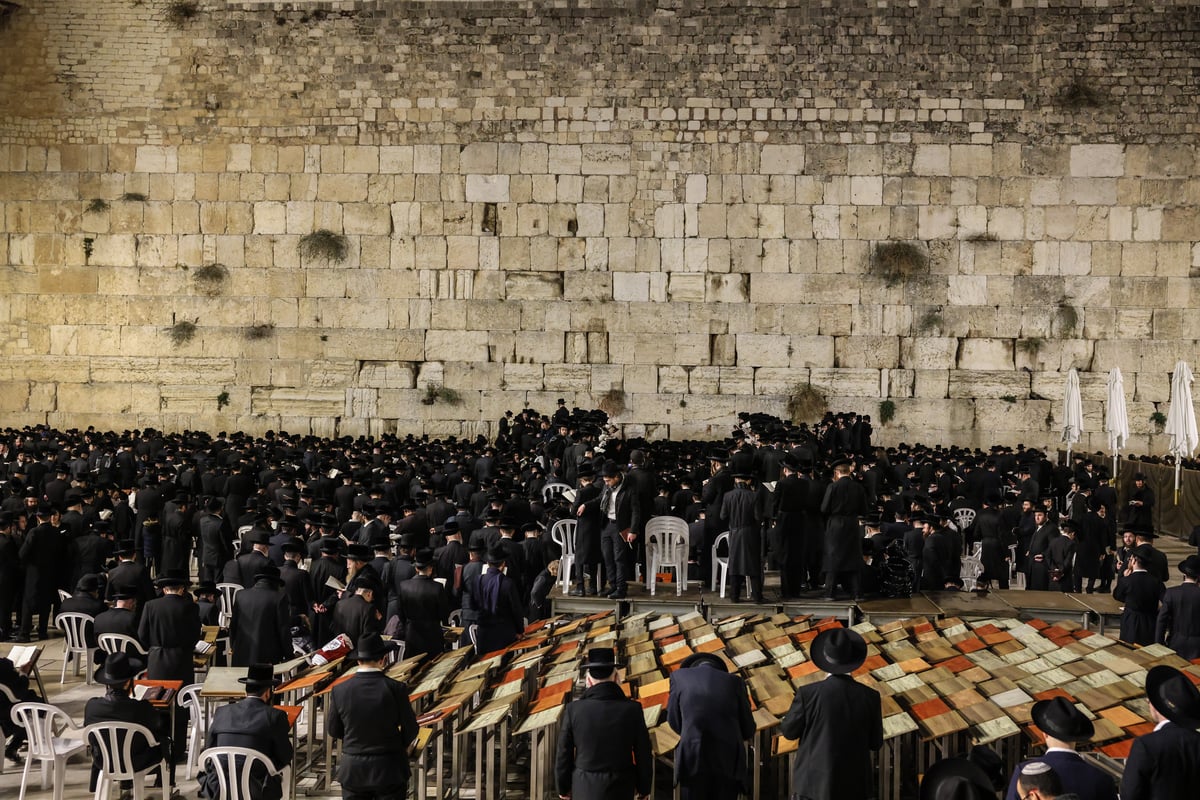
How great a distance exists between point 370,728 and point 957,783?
9.63ft

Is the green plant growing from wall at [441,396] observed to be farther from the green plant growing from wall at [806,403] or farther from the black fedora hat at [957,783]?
the black fedora hat at [957,783]

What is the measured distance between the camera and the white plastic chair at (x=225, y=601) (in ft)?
32.3

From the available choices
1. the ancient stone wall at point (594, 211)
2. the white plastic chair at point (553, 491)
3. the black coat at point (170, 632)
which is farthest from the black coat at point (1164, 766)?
the ancient stone wall at point (594, 211)

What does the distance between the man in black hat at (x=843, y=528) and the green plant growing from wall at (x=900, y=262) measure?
1264cm

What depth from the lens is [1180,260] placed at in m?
21.8

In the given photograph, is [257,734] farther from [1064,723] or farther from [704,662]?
[1064,723]

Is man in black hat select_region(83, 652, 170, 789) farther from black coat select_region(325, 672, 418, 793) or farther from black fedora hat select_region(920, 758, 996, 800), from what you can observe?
black fedora hat select_region(920, 758, 996, 800)

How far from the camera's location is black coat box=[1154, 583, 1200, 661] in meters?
8.18

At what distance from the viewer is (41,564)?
11148mm

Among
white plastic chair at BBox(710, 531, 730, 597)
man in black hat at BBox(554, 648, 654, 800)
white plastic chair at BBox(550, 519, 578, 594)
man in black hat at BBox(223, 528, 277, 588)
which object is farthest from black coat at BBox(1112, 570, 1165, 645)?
man in black hat at BBox(223, 528, 277, 588)

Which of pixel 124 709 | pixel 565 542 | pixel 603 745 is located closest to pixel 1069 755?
pixel 603 745

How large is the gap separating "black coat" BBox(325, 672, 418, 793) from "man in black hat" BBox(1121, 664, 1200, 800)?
3.49 meters

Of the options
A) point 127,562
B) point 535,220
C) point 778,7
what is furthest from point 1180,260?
point 127,562

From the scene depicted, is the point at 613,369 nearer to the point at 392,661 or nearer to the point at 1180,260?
the point at 1180,260
